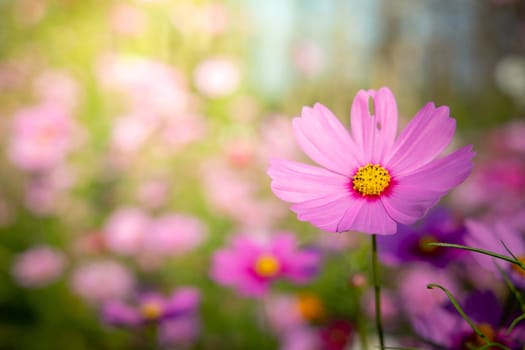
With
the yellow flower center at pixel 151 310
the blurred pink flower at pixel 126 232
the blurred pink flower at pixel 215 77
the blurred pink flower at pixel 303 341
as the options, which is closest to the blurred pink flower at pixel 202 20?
the blurred pink flower at pixel 215 77

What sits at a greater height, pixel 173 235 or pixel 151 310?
pixel 173 235

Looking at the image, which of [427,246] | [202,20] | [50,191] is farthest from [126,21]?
[427,246]

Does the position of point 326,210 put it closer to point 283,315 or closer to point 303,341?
point 303,341

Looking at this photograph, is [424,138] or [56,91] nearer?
[424,138]

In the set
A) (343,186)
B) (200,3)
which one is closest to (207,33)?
(200,3)

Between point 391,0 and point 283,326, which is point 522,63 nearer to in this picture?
point 391,0

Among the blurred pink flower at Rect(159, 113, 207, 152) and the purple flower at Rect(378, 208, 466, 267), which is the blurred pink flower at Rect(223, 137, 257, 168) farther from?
the purple flower at Rect(378, 208, 466, 267)

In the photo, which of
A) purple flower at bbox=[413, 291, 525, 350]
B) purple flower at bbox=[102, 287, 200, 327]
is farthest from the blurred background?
purple flower at bbox=[413, 291, 525, 350]
